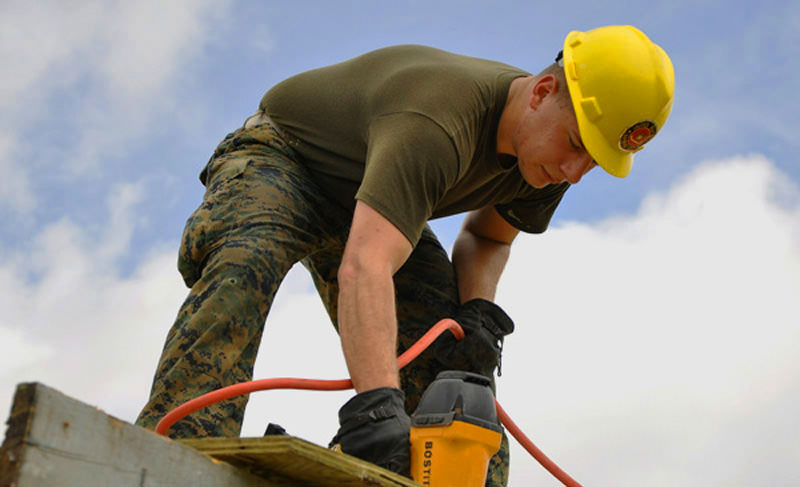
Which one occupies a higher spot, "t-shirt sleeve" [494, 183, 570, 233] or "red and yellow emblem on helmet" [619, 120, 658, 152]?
"t-shirt sleeve" [494, 183, 570, 233]

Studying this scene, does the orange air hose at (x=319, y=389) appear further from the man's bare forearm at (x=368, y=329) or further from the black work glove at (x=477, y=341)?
the black work glove at (x=477, y=341)

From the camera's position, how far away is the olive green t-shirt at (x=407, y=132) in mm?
2750

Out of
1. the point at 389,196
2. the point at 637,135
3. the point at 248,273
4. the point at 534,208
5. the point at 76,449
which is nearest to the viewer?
the point at 76,449

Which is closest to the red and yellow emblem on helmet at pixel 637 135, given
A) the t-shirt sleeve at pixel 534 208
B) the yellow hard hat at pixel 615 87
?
the yellow hard hat at pixel 615 87

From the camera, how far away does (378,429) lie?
7.48ft

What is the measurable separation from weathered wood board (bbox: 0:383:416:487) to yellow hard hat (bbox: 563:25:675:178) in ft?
6.05

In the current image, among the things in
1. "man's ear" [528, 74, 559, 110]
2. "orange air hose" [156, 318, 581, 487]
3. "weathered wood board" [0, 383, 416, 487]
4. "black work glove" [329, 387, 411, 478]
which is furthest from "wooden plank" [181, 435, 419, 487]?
"man's ear" [528, 74, 559, 110]

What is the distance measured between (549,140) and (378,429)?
1366mm

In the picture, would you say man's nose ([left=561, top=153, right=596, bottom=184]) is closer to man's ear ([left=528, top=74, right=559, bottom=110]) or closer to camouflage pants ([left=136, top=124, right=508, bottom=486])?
man's ear ([left=528, top=74, right=559, bottom=110])

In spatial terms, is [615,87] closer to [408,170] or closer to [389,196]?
[408,170]

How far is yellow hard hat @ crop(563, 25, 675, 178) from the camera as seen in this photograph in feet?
10.4

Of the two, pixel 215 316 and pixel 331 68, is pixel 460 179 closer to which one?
pixel 331 68

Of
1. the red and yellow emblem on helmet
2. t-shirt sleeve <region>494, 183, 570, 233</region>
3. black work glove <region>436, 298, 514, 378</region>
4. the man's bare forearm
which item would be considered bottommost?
the man's bare forearm

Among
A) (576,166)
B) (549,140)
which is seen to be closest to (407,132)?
(549,140)
